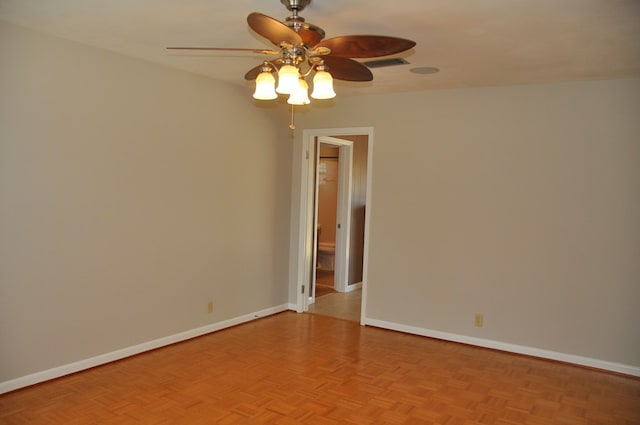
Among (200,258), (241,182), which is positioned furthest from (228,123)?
(200,258)

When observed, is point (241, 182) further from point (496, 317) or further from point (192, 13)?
point (496, 317)

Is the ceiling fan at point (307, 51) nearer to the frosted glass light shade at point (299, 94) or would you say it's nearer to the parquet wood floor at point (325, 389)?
the frosted glass light shade at point (299, 94)

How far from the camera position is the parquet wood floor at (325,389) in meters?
2.99

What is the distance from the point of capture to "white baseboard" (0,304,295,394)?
10.6 ft

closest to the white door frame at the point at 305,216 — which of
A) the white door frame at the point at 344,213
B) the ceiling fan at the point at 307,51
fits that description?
the white door frame at the point at 344,213

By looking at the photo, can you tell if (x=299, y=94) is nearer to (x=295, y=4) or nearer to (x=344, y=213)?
(x=295, y=4)

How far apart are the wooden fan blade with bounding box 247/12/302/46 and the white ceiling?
18.5 inches

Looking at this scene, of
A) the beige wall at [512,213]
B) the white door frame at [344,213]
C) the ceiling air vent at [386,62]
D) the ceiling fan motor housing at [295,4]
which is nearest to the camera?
the ceiling fan motor housing at [295,4]

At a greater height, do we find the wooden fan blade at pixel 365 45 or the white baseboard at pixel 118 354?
the wooden fan blade at pixel 365 45

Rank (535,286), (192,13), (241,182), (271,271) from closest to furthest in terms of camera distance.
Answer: (192,13) → (535,286) → (241,182) → (271,271)

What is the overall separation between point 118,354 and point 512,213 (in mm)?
3564

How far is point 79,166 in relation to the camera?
11.4ft

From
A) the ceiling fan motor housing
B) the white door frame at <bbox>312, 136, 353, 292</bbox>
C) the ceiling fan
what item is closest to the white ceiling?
the ceiling fan motor housing

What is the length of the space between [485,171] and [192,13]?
9.59 feet
